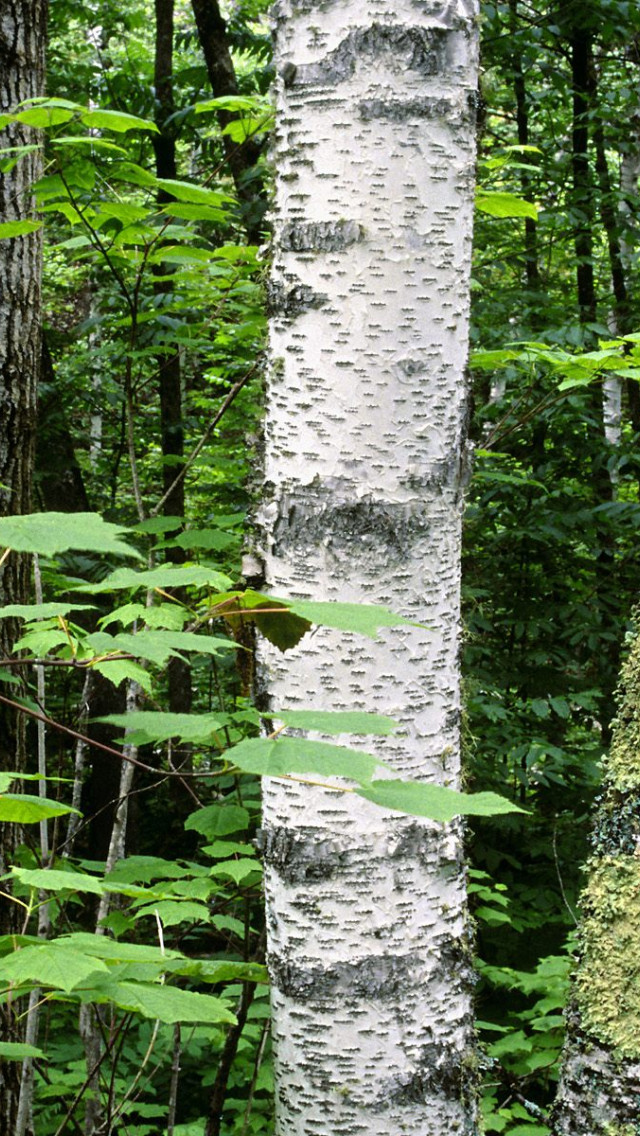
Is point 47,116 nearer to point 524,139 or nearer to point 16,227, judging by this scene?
point 16,227

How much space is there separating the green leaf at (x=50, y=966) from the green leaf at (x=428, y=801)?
1.12 feet

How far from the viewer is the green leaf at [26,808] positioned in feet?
3.49

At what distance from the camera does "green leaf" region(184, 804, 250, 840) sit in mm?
2209

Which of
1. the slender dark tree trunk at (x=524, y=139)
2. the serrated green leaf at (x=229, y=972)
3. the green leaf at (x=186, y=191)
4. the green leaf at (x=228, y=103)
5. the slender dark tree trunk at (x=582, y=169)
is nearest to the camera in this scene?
the serrated green leaf at (x=229, y=972)

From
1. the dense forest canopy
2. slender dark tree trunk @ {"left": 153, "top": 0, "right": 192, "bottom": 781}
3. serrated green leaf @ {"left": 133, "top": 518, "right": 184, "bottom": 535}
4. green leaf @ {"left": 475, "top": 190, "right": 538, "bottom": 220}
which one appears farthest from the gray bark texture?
slender dark tree trunk @ {"left": 153, "top": 0, "right": 192, "bottom": 781}

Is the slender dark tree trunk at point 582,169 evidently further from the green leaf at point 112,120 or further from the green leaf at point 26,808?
the green leaf at point 26,808

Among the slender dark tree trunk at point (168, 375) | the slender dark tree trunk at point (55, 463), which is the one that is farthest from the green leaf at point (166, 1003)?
the slender dark tree trunk at point (55, 463)

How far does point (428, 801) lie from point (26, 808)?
522 mm

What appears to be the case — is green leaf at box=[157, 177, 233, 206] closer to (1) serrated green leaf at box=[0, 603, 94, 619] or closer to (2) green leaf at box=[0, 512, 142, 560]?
(1) serrated green leaf at box=[0, 603, 94, 619]

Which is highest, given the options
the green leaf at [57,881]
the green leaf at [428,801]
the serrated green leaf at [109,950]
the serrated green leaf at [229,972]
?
the green leaf at [428,801]

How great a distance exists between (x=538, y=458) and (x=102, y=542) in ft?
14.7

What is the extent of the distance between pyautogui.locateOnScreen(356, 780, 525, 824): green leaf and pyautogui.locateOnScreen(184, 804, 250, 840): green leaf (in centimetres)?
140

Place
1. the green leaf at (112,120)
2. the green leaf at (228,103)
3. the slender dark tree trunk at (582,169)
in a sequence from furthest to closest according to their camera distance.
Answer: the slender dark tree trunk at (582,169), the green leaf at (228,103), the green leaf at (112,120)

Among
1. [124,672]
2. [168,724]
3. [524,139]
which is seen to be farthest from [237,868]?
[524,139]
